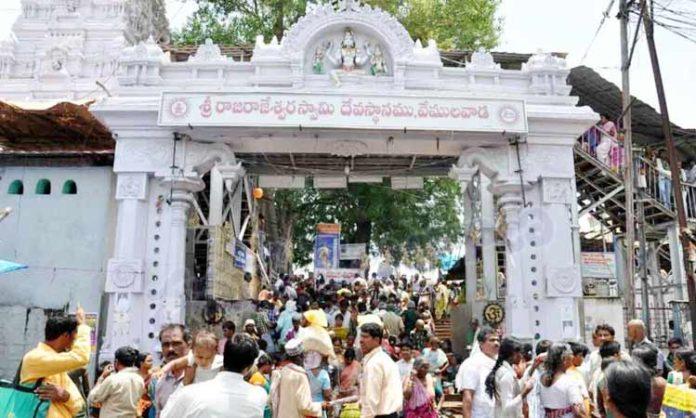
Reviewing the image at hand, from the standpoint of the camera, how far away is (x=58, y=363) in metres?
3.93

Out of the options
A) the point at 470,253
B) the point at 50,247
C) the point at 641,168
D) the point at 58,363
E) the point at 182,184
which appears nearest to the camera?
the point at 58,363

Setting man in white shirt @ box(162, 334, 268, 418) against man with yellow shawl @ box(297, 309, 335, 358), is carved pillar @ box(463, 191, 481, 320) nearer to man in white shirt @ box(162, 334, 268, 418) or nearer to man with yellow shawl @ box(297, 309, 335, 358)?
man with yellow shawl @ box(297, 309, 335, 358)

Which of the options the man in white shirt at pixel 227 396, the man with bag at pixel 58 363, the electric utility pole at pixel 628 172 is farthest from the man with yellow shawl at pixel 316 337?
the electric utility pole at pixel 628 172

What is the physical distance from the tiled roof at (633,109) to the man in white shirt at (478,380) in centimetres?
1295

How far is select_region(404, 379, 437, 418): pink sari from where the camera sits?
6.17m

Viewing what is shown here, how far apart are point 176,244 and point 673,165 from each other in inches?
341

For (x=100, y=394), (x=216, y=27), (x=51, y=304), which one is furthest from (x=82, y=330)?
(x=216, y=27)

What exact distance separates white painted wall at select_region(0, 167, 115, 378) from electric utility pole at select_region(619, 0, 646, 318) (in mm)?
9708

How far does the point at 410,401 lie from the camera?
6188mm

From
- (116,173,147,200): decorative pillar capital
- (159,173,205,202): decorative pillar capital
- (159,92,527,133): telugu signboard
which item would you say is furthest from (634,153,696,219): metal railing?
(116,173,147,200): decorative pillar capital

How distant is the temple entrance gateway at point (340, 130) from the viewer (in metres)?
10.0

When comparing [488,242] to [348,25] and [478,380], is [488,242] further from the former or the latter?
[478,380]

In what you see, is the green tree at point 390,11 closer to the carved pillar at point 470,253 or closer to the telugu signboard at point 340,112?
the carved pillar at point 470,253

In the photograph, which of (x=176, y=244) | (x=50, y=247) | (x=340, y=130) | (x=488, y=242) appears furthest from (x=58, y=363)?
(x=488, y=242)
